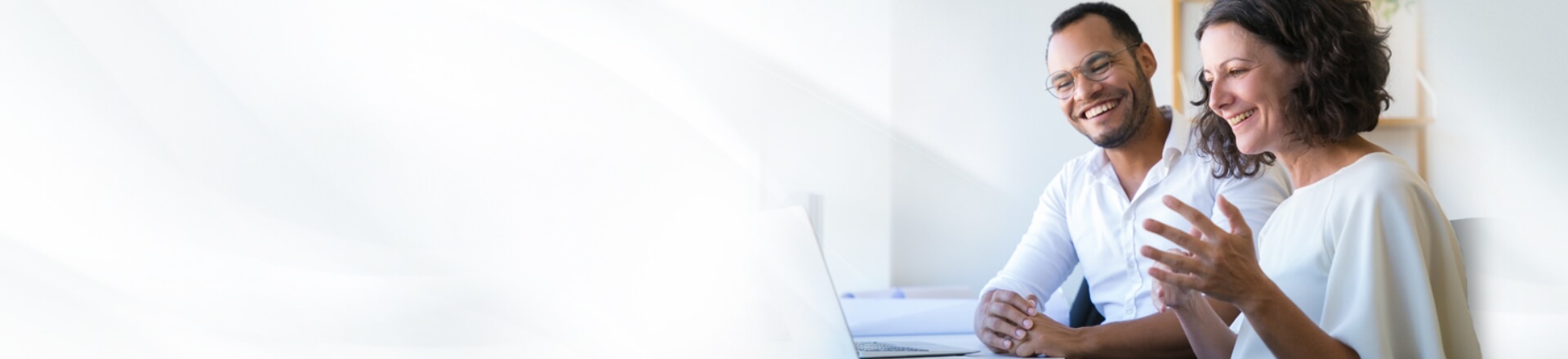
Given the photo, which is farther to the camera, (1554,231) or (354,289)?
(1554,231)

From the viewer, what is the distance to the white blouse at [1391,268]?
99 centimetres

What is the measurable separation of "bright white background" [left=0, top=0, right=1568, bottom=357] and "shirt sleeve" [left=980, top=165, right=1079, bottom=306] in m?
0.51

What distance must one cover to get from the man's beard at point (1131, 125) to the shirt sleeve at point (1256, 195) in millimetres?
228

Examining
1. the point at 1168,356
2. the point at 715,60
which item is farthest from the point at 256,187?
the point at 715,60

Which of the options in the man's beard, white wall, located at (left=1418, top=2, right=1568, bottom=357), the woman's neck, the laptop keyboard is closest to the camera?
the woman's neck

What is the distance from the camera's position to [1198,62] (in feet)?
9.50

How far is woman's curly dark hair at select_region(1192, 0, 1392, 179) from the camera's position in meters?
1.10

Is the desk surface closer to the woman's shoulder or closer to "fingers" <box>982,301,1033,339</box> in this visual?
"fingers" <box>982,301,1033,339</box>

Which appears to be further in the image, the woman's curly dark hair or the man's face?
the man's face

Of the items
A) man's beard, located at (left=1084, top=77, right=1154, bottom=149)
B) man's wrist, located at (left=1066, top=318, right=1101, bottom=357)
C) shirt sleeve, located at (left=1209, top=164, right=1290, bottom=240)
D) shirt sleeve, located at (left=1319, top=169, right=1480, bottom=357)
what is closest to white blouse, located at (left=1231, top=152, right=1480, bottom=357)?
shirt sleeve, located at (left=1319, top=169, right=1480, bottom=357)

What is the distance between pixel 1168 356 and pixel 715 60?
1651 millimetres

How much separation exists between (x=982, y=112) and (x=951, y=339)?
4.70 feet

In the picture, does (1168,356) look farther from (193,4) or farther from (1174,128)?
(193,4)

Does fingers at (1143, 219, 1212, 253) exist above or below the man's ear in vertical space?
below
